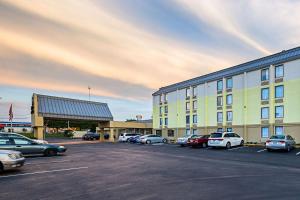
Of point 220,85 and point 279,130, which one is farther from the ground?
point 220,85

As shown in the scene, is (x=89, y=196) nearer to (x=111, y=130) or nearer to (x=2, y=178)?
(x=2, y=178)

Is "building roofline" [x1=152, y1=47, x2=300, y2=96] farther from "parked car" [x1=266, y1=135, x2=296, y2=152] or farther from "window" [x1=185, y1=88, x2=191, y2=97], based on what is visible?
"parked car" [x1=266, y1=135, x2=296, y2=152]

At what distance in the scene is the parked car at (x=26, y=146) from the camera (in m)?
18.3

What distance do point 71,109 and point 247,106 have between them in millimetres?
26531

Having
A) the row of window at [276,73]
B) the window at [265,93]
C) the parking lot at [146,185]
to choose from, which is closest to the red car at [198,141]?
the window at [265,93]

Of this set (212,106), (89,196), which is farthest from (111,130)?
(89,196)

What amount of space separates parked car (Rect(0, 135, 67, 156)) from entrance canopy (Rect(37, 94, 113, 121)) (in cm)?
2239

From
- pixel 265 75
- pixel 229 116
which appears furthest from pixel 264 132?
pixel 265 75

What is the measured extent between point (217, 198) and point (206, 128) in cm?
3892

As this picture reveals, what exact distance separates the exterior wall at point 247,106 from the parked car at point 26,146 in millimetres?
25259

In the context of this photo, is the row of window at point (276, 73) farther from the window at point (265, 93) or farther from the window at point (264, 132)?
the window at point (264, 132)

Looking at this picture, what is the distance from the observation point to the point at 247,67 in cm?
4009

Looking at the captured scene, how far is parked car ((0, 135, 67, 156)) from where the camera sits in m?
18.3

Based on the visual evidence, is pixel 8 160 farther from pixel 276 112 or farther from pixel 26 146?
pixel 276 112
